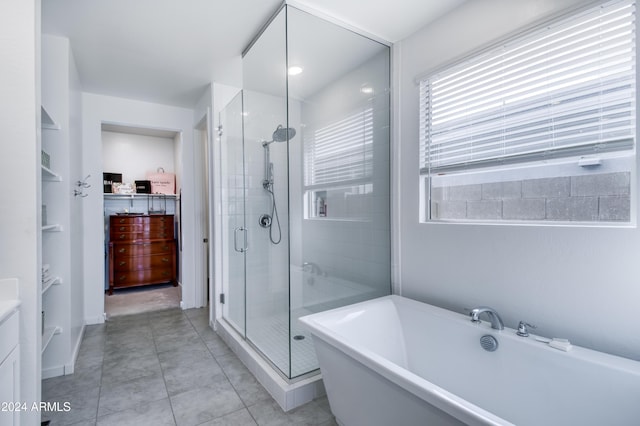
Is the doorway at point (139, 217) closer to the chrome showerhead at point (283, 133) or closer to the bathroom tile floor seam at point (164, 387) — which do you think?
the bathroom tile floor seam at point (164, 387)

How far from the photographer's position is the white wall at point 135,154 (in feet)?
16.7

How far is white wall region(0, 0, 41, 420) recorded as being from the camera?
1408 mm

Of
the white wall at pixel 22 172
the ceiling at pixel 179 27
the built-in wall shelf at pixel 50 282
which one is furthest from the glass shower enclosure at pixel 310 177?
the built-in wall shelf at pixel 50 282

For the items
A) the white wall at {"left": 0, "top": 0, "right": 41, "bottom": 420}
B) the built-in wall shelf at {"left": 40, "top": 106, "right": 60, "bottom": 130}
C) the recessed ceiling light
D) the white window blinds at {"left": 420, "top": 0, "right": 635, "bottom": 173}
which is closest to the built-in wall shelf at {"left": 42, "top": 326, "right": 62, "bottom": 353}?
the white wall at {"left": 0, "top": 0, "right": 41, "bottom": 420}

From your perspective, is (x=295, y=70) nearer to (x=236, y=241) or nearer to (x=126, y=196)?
(x=236, y=241)

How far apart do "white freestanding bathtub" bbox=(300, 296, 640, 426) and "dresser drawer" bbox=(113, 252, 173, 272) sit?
4145 mm

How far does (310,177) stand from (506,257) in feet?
4.58

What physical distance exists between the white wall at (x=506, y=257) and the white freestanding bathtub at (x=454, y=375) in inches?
7.6

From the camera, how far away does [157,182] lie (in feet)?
17.4

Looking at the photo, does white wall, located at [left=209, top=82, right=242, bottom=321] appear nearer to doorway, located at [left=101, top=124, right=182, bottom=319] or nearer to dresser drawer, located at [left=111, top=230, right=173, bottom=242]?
doorway, located at [left=101, top=124, right=182, bottom=319]

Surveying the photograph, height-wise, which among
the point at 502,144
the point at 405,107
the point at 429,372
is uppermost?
the point at 405,107

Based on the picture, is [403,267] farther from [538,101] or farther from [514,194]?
[538,101]

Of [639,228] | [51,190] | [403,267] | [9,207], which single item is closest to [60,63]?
[51,190]

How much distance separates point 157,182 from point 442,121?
4.86 m
